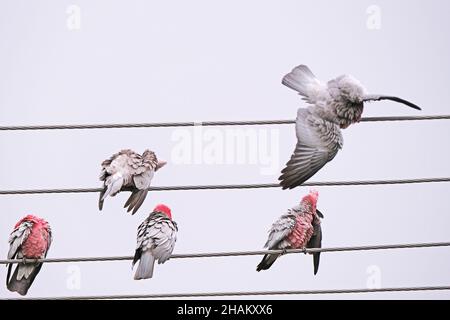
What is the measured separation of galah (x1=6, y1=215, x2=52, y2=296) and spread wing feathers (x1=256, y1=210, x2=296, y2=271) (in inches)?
59.1

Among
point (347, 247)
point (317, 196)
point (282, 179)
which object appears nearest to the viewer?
point (347, 247)

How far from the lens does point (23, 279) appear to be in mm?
6156

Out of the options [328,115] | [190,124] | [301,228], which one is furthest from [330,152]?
A: [190,124]

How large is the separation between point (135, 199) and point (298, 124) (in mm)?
1159

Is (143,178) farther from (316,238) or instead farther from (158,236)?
(316,238)

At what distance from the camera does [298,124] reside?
5859 mm

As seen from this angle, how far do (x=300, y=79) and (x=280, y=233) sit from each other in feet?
3.47

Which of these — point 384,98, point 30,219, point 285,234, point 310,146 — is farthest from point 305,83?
point 30,219

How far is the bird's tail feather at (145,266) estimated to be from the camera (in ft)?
19.3

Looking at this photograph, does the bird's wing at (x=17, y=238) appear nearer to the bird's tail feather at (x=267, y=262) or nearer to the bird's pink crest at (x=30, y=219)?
the bird's pink crest at (x=30, y=219)

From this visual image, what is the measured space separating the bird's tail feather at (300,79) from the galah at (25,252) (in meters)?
1.99
